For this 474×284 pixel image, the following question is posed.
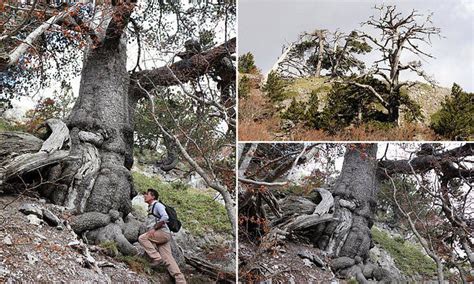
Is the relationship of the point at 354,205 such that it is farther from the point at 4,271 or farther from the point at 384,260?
the point at 4,271

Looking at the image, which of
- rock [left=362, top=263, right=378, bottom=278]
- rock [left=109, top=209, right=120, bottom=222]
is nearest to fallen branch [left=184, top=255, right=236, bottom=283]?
rock [left=109, top=209, right=120, bottom=222]

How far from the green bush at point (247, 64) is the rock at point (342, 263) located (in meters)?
1.41

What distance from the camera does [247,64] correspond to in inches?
152

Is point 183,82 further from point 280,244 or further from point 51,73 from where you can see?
point 280,244

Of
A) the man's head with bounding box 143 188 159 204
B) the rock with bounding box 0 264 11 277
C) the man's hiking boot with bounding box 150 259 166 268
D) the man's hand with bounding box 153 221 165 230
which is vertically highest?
the man's head with bounding box 143 188 159 204

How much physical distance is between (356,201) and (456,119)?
0.88m

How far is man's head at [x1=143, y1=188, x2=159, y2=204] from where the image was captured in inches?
154

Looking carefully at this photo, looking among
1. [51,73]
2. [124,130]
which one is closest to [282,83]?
[124,130]

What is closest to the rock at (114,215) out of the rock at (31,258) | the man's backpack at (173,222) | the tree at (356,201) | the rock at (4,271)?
the man's backpack at (173,222)

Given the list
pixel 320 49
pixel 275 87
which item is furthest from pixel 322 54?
pixel 275 87

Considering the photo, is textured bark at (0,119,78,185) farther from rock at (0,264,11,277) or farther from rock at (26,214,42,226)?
rock at (0,264,11,277)

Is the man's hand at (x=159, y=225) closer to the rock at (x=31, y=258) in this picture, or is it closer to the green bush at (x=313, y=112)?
the rock at (x=31, y=258)

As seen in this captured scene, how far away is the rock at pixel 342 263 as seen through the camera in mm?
3688

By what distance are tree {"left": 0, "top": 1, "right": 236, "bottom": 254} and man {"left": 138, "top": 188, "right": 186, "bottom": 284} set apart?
12cm
